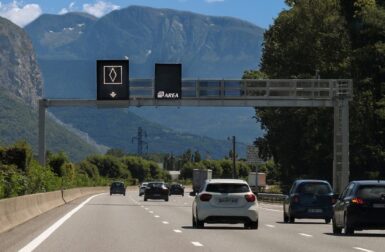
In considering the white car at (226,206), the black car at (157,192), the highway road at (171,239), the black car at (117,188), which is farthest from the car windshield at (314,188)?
the black car at (117,188)

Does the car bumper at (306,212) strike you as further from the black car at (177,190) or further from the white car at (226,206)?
the black car at (177,190)

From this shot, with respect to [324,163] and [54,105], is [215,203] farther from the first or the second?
[324,163]

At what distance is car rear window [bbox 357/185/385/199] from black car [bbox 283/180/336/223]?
348 inches

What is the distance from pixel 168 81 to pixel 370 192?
3757 centimetres

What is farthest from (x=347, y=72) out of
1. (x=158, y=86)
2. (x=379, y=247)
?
(x=379, y=247)

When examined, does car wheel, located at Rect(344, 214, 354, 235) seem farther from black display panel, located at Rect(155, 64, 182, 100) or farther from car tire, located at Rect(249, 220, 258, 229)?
black display panel, located at Rect(155, 64, 182, 100)

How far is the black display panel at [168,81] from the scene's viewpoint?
62906 mm

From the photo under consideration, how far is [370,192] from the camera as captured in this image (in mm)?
26578

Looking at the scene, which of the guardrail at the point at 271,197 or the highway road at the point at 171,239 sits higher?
the highway road at the point at 171,239

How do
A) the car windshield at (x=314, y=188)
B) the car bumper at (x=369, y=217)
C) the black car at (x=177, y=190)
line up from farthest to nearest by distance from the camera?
the black car at (x=177, y=190) → the car windshield at (x=314, y=188) → the car bumper at (x=369, y=217)

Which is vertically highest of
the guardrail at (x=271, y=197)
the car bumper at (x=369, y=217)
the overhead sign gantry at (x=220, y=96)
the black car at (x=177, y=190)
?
the overhead sign gantry at (x=220, y=96)

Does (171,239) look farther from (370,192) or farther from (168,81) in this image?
(168,81)

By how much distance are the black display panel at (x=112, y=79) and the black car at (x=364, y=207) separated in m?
36.9

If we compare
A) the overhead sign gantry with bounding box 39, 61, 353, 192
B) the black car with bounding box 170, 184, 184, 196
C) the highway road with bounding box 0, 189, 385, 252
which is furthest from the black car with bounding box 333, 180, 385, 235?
the black car with bounding box 170, 184, 184, 196
